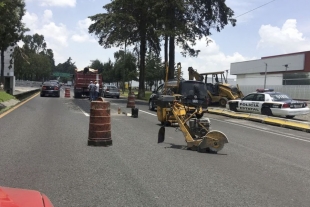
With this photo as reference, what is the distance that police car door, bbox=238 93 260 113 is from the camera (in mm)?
21328

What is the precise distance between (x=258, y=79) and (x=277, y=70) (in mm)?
6055

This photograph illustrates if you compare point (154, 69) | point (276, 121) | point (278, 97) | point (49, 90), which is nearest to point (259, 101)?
point (278, 97)

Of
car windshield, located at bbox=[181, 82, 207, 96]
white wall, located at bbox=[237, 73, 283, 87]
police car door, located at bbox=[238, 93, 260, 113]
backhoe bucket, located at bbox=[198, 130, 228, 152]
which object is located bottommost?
backhoe bucket, located at bbox=[198, 130, 228, 152]

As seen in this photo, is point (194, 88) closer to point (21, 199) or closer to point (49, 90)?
point (21, 199)

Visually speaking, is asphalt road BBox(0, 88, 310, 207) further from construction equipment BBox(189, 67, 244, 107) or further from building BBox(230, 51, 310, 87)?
building BBox(230, 51, 310, 87)

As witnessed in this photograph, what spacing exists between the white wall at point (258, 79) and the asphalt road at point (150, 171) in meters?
46.9

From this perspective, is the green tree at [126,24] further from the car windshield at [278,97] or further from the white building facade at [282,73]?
the white building facade at [282,73]

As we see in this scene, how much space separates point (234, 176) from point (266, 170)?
1.05 metres

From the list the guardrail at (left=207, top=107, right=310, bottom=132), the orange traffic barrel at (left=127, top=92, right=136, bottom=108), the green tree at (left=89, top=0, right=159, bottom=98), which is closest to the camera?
the guardrail at (left=207, top=107, right=310, bottom=132)

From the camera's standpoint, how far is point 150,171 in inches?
272

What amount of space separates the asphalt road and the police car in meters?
8.56

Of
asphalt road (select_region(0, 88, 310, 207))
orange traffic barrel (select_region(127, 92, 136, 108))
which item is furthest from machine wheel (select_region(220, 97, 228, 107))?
asphalt road (select_region(0, 88, 310, 207))

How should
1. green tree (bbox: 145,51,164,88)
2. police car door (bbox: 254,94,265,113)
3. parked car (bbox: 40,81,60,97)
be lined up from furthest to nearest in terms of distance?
1. green tree (bbox: 145,51,164,88)
2. parked car (bbox: 40,81,60,97)
3. police car door (bbox: 254,94,265,113)

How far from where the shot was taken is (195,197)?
213 inches
